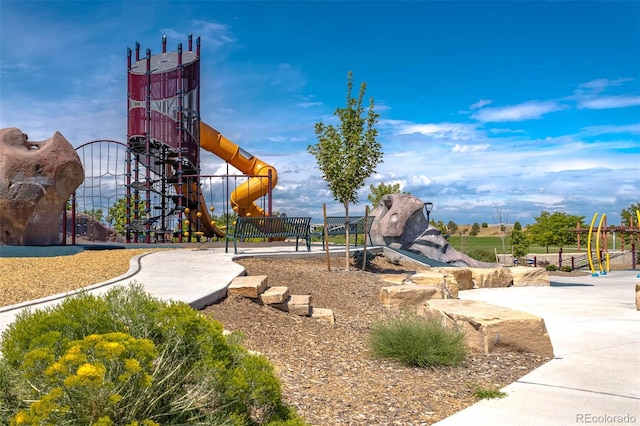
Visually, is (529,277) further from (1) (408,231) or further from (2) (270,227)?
(2) (270,227)

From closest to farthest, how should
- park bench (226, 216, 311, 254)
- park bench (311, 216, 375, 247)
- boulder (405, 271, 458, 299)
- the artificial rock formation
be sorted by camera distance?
1. boulder (405, 271, 458, 299)
2. the artificial rock formation
3. park bench (226, 216, 311, 254)
4. park bench (311, 216, 375, 247)

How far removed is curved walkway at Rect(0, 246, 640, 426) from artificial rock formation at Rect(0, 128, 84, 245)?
134 inches

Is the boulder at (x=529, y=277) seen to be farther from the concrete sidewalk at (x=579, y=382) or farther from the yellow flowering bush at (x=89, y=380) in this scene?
the yellow flowering bush at (x=89, y=380)

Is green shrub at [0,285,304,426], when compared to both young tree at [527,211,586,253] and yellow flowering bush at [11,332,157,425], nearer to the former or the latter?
yellow flowering bush at [11,332,157,425]

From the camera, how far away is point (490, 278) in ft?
39.9

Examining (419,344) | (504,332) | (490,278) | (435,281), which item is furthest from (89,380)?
(490,278)

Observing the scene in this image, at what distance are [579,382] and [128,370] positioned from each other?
356 centimetres

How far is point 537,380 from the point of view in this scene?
415 centimetres

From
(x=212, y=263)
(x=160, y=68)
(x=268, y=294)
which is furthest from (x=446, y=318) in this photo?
(x=160, y=68)

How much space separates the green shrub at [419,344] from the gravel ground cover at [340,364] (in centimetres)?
10

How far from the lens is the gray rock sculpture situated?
58.5 ft

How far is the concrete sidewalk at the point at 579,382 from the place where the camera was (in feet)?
10.9

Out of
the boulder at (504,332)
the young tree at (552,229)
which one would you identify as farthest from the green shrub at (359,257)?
the young tree at (552,229)

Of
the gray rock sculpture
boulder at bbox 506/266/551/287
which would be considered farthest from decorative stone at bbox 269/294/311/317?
the gray rock sculpture
